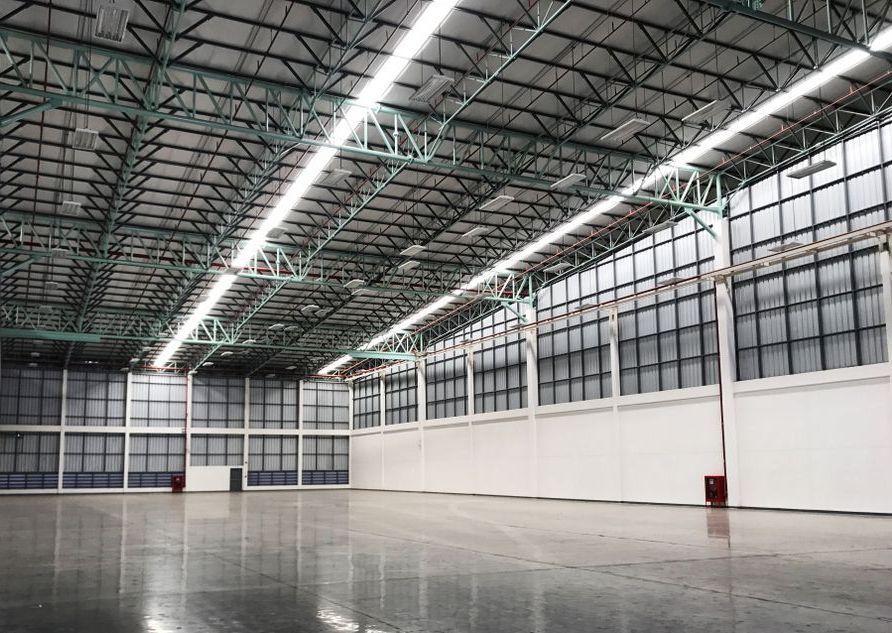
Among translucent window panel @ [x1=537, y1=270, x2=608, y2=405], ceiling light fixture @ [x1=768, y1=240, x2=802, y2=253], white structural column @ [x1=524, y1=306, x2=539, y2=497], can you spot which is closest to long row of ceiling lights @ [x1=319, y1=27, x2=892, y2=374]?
translucent window panel @ [x1=537, y1=270, x2=608, y2=405]

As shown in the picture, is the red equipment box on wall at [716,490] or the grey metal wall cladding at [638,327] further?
the grey metal wall cladding at [638,327]

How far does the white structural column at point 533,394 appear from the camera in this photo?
46688 mm

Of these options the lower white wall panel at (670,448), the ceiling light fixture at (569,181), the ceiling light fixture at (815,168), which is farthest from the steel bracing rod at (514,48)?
the lower white wall panel at (670,448)

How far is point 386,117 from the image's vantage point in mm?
28562

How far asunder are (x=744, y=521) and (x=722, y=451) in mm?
8731

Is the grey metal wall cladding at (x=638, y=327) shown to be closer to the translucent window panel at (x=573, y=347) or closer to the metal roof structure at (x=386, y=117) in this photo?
the translucent window panel at (x=573, y=347)

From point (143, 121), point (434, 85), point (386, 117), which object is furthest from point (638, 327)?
point (143, 121)

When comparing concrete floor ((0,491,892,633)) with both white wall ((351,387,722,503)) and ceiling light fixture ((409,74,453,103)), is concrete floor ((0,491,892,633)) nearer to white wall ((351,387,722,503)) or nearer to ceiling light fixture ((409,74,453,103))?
white wall ((351,387,722,503))

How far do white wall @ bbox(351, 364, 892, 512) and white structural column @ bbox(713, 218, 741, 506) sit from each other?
13 cm

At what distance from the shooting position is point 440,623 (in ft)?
33.3

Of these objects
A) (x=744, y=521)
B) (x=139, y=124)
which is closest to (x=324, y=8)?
(x=139, y=124)

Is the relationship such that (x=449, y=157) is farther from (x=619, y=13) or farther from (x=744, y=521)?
(x=744, y=521)

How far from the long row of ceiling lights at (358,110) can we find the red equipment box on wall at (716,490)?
67.5ft

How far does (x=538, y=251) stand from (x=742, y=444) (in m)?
16.0
